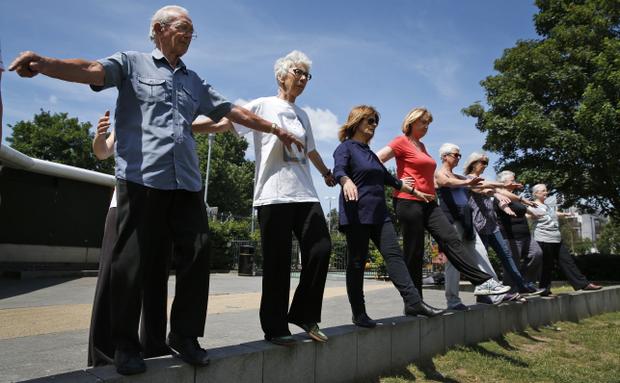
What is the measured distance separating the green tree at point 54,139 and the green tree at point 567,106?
1378 inches

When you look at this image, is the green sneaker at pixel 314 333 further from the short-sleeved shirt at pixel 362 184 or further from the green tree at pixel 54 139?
the green tree at pixel 54 139

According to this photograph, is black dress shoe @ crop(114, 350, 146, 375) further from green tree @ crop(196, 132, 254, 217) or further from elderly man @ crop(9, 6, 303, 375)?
green tree @ crop(196, 132, 254, 217)

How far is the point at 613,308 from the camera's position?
909 cm

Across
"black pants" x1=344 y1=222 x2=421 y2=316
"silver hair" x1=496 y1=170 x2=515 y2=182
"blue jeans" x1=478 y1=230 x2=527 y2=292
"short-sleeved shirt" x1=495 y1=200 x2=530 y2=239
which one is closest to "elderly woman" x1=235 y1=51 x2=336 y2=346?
"black pants" x1=344 y1=222 x2=421 y2=316

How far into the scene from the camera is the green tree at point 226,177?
52.6 m

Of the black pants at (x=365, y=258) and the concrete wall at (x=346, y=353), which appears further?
the black pants at (x=365, y=258)

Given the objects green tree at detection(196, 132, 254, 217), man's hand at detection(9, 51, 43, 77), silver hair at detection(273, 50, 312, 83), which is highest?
green tree at detection(196, 132, 254, 217)

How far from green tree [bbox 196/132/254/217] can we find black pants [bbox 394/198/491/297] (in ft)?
154

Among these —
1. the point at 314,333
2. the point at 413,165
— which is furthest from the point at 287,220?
the point at 413,165

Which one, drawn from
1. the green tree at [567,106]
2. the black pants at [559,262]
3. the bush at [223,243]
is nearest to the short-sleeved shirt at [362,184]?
the black pants at [559,262]

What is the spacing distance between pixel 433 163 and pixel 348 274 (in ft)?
5.28

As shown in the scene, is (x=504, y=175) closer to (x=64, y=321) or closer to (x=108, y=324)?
(x=108, y=324)

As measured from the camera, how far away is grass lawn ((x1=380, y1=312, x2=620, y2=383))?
4086 mm

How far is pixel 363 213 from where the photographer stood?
4121 mm
